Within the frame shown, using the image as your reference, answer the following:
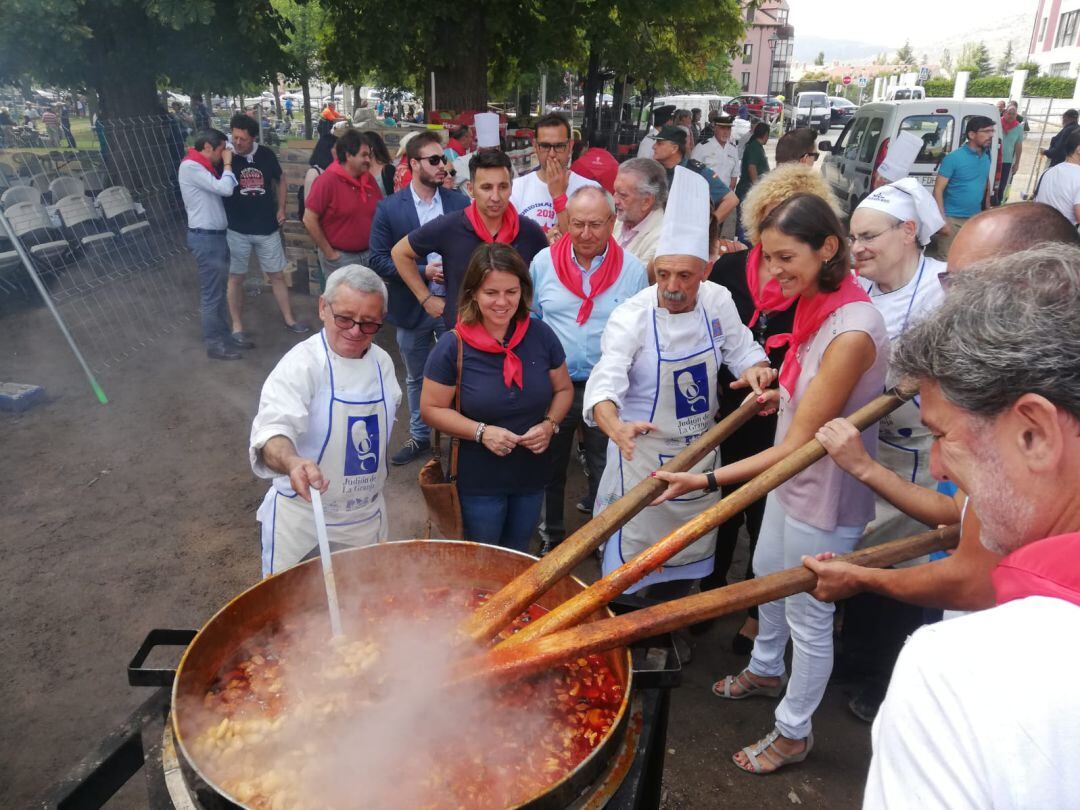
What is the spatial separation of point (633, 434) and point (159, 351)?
22.5 ft

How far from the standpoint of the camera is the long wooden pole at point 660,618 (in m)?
1.91

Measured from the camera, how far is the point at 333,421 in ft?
9.34

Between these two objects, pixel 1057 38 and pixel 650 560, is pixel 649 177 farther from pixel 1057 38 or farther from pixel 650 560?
pixel 1057 38

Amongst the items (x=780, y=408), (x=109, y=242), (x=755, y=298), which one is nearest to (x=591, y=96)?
(x=109, y=242)

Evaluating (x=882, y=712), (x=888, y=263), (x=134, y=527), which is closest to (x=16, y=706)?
(x=134, y=527)

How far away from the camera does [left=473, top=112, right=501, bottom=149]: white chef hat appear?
703 centimetres

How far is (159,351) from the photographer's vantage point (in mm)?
7957

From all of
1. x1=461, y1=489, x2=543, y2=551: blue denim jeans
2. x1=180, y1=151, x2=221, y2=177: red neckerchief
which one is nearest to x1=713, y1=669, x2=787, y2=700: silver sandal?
x1=461, y1=489, x2=543, y2=551: blue denim jeans

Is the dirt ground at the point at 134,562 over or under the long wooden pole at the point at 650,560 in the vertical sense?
under

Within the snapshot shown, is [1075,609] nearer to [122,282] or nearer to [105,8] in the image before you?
[122,282]

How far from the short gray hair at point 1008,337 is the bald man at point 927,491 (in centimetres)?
100

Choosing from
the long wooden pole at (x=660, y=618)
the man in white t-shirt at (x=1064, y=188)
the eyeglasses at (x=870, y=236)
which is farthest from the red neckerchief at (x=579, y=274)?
the man in white t-shirt at (x=1064, y=188)

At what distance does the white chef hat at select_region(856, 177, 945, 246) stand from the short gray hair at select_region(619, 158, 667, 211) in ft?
5.17

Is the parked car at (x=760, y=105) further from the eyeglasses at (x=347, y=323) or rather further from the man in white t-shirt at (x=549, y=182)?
the eyeglasses at (x=347, y=323)
